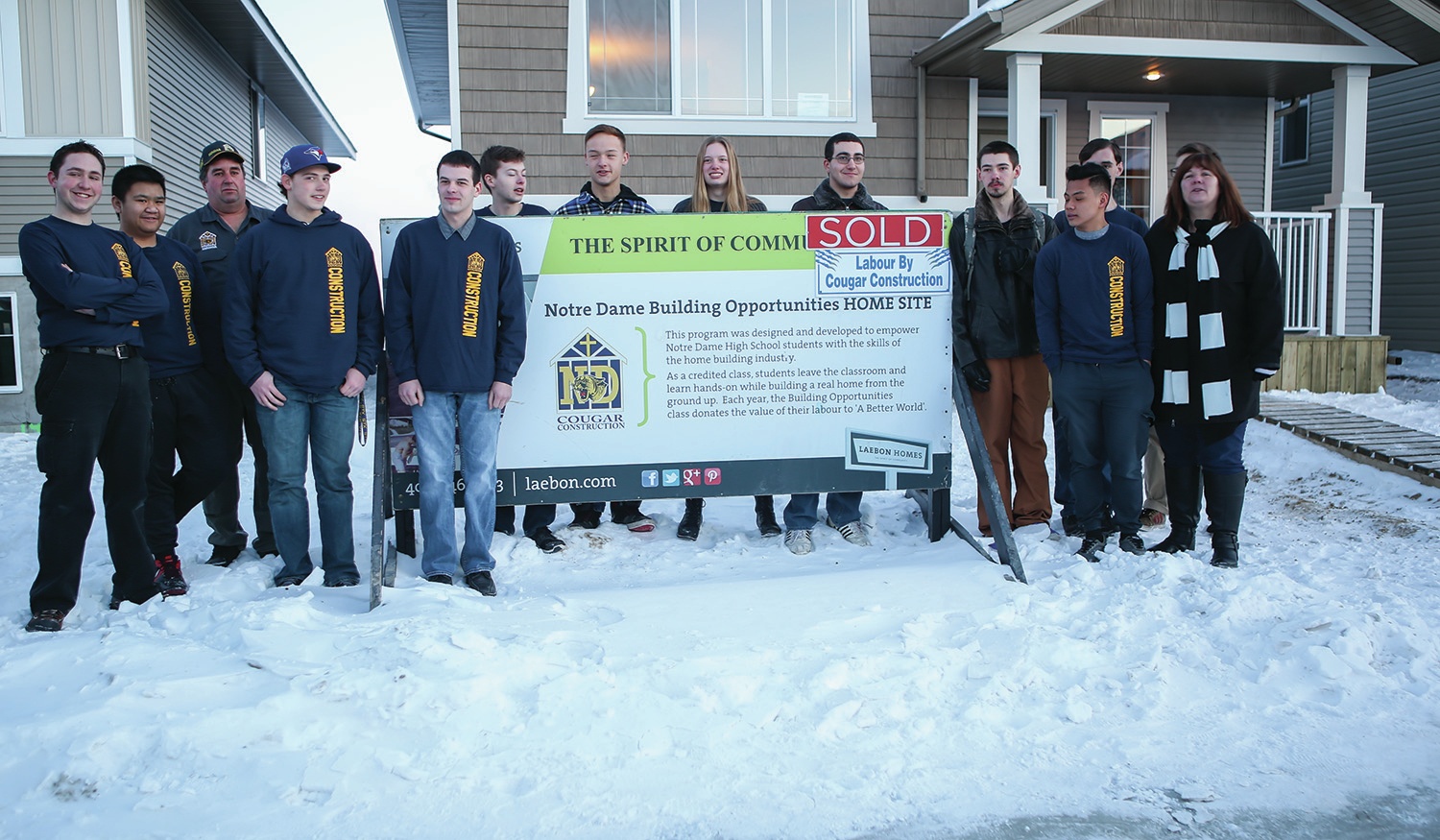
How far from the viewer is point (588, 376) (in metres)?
4.78

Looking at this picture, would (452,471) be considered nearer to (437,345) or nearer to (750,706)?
(437,345)

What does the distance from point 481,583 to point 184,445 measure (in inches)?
62.5

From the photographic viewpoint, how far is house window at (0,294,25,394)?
36.4 feet

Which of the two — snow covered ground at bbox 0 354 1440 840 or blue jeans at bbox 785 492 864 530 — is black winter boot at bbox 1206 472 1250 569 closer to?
snow covered ground at bbox 0 354 1440 840

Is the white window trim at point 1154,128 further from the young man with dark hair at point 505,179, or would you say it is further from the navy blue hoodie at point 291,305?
the navy blue hoodie at point 291,305

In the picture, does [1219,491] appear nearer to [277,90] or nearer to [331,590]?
[331,590]

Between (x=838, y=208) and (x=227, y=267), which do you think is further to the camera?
(x=838, y=208)

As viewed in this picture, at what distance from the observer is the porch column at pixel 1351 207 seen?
35.3ft

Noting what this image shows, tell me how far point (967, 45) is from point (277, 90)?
15.2 metres

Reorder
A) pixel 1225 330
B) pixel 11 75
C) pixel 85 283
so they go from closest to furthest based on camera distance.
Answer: pixel 85 283 < pixel 1225 330 < pixel 11 75

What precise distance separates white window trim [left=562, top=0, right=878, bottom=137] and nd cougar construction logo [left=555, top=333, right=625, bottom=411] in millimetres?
5961

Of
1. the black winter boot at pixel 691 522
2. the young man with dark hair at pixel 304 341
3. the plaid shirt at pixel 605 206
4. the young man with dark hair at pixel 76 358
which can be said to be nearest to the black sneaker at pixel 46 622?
the young man with dark hair at pixel 76 358

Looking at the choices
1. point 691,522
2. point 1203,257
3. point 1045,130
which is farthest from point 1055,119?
point 691,522

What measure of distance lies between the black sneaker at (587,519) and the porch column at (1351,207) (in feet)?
30.3
